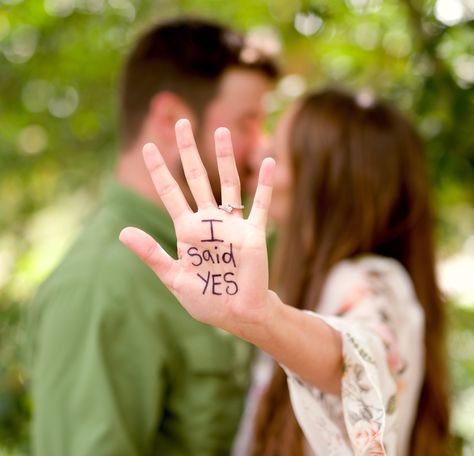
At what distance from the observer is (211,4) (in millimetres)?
2822

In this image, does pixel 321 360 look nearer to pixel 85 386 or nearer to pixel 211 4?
pixel 85 386

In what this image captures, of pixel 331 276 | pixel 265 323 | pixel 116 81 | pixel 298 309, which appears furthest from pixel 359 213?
pixel 116 81

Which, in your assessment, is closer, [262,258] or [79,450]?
[262,258]

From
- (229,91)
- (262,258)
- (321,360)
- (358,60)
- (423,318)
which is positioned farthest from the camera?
(358,60)

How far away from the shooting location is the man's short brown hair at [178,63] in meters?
2.31

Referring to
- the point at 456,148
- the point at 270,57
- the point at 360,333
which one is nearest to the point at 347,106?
the point at 456,148

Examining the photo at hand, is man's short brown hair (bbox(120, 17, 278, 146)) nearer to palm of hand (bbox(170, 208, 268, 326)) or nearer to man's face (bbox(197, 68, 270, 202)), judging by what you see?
man's face (bbox(197, 68, 270, 202))

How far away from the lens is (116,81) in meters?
2.95

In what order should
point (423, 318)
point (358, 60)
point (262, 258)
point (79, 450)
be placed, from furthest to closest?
point (358, 60) → point (423, 318) → point (79, 450) → point (262, 258)

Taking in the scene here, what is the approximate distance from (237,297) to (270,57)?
1493 mm

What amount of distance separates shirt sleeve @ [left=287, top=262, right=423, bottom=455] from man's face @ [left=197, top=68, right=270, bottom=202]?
36.5 inches

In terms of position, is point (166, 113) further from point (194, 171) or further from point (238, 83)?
point (194, 171)

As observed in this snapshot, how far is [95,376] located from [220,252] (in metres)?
0.69

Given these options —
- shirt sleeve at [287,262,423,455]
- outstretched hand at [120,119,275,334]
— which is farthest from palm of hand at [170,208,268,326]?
shirt sleeve at [287,262,423,455]
